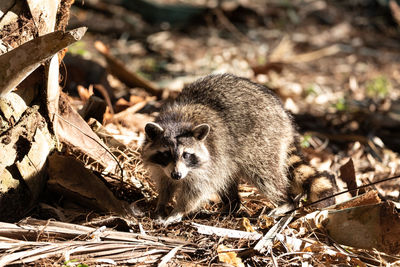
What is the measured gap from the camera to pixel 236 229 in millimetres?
4113

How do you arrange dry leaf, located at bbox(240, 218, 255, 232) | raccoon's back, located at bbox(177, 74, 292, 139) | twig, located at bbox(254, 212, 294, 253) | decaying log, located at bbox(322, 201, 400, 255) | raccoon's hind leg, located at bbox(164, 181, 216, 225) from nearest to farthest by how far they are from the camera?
twig, located at bbox(254, 212, 294, 253), decaying log, located at bbox(322, 201, 400, 255), dry leaf, located at bbox(240, 218, 255, 232), raccoon's hind leg, located at bbox(164, 181, 216, 225), raccoon's back, located at bbox(177, 74, 292, 139)

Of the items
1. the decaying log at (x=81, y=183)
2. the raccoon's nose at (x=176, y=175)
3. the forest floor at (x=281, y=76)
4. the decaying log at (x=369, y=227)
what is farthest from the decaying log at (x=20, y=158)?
the decaying log at (x=369, y=227)

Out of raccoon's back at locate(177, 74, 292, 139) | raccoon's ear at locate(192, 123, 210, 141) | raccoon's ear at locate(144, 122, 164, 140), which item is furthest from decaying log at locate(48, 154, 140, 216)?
raccoon's back at locate(177, 74, 292, 139)

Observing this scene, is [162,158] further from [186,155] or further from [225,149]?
[225,149]

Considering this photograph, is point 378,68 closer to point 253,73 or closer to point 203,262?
point 253,73

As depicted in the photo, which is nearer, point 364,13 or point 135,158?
point 135,158

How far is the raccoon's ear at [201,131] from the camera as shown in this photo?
15.3ft

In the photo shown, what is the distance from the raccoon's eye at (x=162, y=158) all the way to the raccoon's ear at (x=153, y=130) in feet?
0.60

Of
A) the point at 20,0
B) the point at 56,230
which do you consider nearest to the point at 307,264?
the point at 56,230

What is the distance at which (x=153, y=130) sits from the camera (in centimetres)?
470

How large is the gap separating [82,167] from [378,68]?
8319mm

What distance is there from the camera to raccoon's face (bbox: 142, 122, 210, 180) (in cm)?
462

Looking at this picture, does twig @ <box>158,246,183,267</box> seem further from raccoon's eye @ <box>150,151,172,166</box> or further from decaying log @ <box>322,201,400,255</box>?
decaying log @ <box>322,201,400,255</box>

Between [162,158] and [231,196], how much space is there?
81 cm
